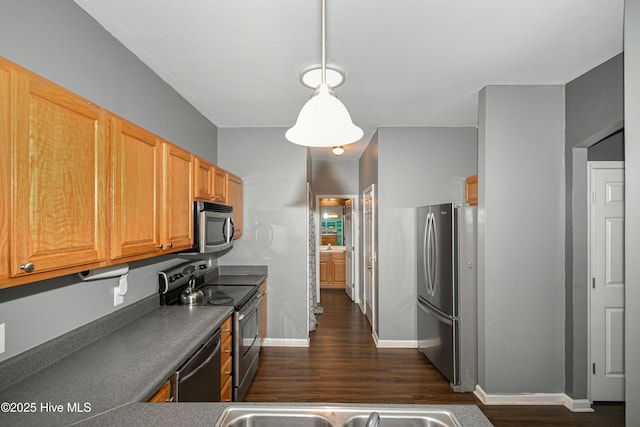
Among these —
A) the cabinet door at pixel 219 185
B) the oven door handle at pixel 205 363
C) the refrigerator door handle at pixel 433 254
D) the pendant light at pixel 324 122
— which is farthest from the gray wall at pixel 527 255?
the cabinet door at pixel 219 185

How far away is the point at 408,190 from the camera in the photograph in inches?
156

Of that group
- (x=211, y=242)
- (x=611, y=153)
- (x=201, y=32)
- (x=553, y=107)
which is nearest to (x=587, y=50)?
(x=553, y=107)

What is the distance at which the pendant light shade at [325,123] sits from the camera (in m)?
1.16

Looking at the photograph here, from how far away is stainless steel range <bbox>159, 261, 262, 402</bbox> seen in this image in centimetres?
258

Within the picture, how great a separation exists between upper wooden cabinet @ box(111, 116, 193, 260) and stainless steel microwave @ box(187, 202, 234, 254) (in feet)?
0.27

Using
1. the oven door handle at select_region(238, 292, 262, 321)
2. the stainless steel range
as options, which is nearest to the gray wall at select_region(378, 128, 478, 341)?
the oven door handle at select_region(238, 292, 262, 321)

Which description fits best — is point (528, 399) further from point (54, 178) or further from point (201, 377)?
point (54, 178)

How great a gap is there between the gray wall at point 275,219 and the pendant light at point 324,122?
281cm

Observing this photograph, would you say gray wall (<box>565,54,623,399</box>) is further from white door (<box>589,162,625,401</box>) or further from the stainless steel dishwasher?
the stainless steel dishwasher

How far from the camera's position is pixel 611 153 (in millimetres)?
2830

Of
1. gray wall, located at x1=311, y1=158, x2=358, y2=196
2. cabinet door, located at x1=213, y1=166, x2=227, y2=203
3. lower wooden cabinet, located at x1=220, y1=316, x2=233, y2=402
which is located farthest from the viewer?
gray wall, located at x1=311, y1=158, x2=358, y2=196

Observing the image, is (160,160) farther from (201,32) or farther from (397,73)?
(397,73)

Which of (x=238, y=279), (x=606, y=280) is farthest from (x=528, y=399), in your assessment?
(x=238, y=279)

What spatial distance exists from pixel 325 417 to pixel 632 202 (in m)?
1.48
